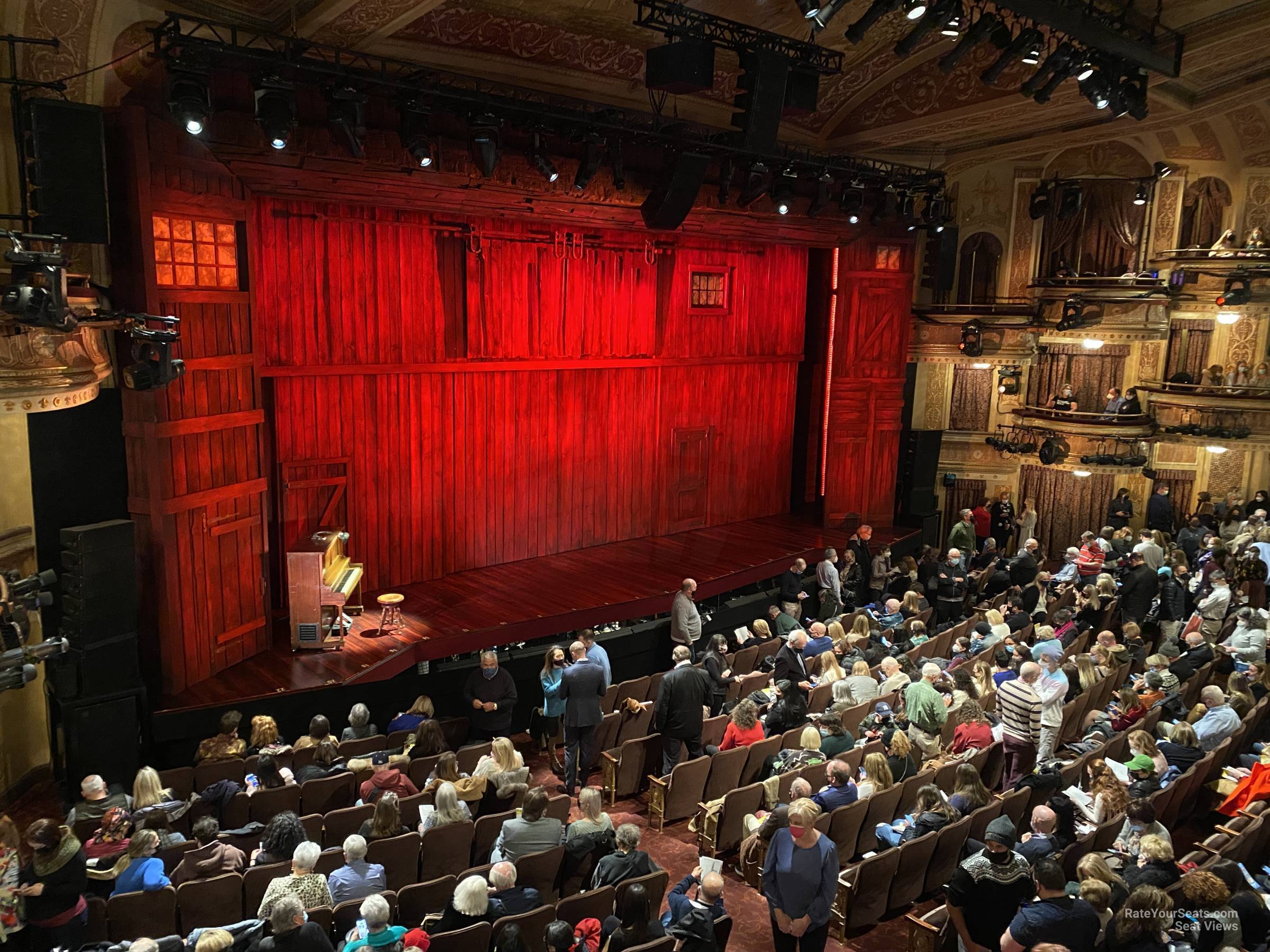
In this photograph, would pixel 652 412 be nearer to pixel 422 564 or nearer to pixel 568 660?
pixel 422 564

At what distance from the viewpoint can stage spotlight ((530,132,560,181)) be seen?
32.3 ft

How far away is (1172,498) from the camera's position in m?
17.4

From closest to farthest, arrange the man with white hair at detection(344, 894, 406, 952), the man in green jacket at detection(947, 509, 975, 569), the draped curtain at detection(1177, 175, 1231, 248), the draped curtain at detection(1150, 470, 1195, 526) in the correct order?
the man with white hair at detection(344, 894, 406, 952) < the man in green jacket at detection(947, 509, 975, 569) < the draped curtain at detection(1177, 175, 1231, 248) < the draped curtain at detection(1150, 470, 1195, 526)

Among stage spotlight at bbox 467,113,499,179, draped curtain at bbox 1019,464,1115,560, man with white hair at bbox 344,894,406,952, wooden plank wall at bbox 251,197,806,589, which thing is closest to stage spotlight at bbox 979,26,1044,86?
stage spotlight at bbox 467,113,499,179

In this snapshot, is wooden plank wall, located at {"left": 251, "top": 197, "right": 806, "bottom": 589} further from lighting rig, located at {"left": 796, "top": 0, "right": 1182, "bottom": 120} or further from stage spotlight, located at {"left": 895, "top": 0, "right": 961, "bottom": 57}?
stage spotlight, located at {"left": 895, "top": 0, "right": 961, "bottom": 57}

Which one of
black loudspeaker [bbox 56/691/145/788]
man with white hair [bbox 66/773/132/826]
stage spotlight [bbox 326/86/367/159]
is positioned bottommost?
black loudspeaker [bbox 56/691/145/788]

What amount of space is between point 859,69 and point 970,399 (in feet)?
23.9

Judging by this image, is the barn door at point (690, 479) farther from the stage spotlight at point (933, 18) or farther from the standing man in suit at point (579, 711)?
the stage spotlight at point (933, 18)

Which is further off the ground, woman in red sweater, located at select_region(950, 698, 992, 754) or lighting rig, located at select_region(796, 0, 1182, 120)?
lighting rig, located at select_region(796, 0, 1182, 120)

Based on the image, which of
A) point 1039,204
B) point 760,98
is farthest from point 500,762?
point 1039,204

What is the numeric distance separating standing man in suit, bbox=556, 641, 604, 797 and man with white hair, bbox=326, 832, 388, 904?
2796 mm

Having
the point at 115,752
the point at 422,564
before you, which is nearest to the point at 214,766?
the point at 115,752

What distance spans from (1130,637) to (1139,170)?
10.5 metres

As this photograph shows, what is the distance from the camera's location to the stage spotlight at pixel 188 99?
7.40 meters
